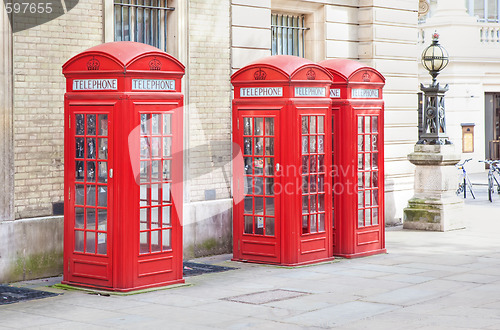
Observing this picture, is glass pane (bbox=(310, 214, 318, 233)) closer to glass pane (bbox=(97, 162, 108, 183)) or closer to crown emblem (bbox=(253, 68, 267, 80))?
crown emblem (bbox=(253, 68, 267, 80))

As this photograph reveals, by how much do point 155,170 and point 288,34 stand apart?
225 inches

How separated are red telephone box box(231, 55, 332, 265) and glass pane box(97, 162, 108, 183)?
2524mm

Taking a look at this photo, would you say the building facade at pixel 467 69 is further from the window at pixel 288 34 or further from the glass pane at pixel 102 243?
the glass pane at pixel 102 243

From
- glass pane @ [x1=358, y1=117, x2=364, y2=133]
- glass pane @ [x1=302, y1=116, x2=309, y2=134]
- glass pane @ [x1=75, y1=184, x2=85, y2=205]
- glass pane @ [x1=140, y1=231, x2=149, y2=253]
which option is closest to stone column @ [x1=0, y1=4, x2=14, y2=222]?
glass pane @ [x1=75, y1=184, x2=85, y2=205]

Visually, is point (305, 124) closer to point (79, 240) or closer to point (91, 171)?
point (91, 171)

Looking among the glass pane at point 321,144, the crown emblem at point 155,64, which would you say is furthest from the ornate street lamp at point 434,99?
the crown emblem at point 155,64

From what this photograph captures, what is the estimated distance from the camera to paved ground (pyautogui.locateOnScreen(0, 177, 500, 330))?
855 centimetres

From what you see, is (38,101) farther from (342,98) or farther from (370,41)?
(370,41)

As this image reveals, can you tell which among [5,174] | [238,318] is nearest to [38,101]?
[5,174]

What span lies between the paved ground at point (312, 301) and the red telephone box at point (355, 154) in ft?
1.23

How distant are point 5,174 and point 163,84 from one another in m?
2.18

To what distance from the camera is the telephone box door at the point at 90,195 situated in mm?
9992

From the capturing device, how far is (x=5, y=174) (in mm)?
10617

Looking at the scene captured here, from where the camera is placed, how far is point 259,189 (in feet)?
39.4
